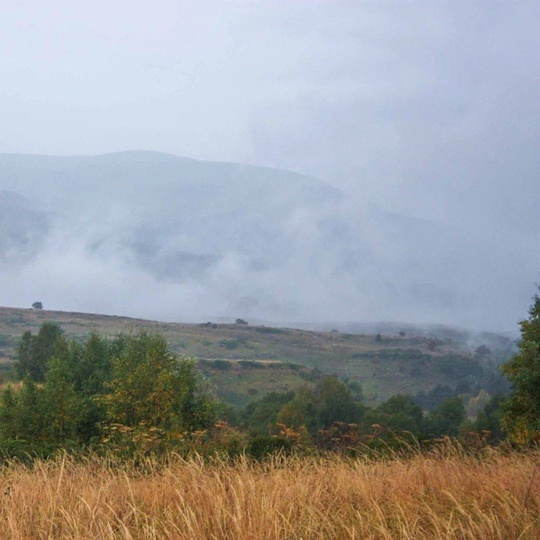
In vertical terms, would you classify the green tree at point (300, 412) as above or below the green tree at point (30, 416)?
below

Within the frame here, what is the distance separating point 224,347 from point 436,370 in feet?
158

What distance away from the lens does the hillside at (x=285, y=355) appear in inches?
4267

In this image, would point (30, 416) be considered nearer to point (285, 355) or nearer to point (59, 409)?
point (59, 409)

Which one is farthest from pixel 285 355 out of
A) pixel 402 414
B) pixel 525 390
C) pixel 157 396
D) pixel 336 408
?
pixel 525 390

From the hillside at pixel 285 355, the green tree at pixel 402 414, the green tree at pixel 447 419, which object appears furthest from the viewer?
the hillside at pixel 285 355

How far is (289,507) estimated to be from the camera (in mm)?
6691

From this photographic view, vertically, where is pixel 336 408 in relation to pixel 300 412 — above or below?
below

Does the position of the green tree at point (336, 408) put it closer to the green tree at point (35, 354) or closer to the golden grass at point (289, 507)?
the green tree at point (35, 354)

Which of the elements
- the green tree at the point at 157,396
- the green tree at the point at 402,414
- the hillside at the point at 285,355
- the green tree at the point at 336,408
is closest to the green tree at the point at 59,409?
the green tree at the point at 157,396

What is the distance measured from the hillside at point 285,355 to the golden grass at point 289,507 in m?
92.0

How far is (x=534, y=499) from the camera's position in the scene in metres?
6.53

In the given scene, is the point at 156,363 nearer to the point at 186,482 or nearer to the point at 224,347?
the point at 186,482

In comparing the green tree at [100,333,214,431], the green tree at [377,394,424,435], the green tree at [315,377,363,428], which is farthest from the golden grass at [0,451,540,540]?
the green tree at [315,377,363,428]

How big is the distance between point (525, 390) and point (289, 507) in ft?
73.1
